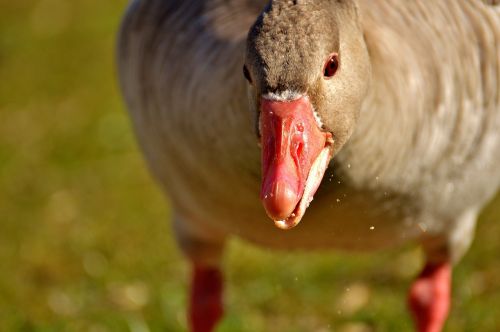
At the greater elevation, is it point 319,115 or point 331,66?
point 331,66

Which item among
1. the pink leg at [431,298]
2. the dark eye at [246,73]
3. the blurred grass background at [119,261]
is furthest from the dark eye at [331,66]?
Result: the blurred grass background at [119,261]

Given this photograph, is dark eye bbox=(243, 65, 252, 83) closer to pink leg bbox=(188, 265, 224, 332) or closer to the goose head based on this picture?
the goose head

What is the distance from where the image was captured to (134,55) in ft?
12.8

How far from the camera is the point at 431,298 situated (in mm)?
4215

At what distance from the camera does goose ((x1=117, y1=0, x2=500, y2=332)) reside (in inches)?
103

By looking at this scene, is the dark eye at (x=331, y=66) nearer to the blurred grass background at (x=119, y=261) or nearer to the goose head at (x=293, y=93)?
the goose head at (x=293, y=93)

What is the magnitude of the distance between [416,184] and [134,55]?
127 cm

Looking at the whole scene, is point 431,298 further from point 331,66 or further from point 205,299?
point 331,66

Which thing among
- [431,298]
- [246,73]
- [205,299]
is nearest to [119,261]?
[205,299]

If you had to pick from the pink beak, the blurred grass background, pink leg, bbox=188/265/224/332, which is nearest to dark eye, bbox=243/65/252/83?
the pink beak

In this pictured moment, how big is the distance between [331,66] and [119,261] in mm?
3212

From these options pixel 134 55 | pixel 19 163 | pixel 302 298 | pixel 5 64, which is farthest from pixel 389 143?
pixel 5 64

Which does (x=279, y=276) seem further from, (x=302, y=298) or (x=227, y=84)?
(x=227, y=84)

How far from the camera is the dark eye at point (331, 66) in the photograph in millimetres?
2666
